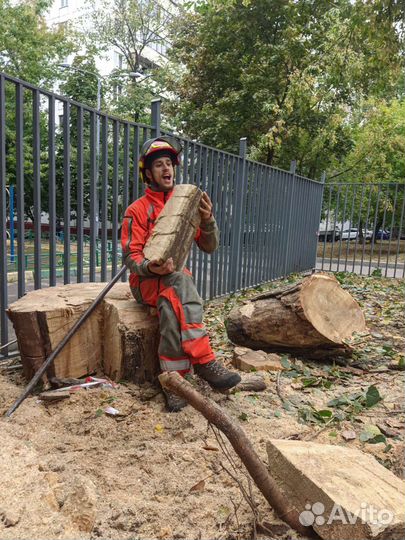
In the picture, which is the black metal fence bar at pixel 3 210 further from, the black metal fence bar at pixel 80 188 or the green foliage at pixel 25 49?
the green foliage at pixel 25 49

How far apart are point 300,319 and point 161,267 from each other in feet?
4.39

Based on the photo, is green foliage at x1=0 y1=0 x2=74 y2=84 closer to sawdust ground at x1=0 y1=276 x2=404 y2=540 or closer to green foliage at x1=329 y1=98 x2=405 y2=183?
green foliage at x1=329 y1=98 x2=405 y2=183

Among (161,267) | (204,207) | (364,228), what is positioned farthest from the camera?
(364,228)

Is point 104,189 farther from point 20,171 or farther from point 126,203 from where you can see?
point 20,171

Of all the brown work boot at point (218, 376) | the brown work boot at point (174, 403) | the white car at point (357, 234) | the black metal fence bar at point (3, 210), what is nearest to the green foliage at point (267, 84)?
the white car at point (357, 234)

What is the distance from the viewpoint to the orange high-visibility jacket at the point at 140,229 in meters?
2.92

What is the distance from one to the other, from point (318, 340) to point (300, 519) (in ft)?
6.77

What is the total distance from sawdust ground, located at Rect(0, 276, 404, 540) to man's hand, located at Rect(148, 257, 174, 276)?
2.55ft

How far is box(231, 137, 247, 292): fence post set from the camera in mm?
6418

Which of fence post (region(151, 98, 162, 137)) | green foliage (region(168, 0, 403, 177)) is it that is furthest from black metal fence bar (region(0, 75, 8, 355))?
green foliage (region(168, 0, 403, 177))

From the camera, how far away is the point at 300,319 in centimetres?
348

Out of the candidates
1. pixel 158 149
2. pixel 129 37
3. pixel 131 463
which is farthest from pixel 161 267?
pixel 129 37

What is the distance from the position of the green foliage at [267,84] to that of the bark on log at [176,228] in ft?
28.2

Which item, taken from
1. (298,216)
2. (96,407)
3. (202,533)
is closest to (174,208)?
(96,407)
